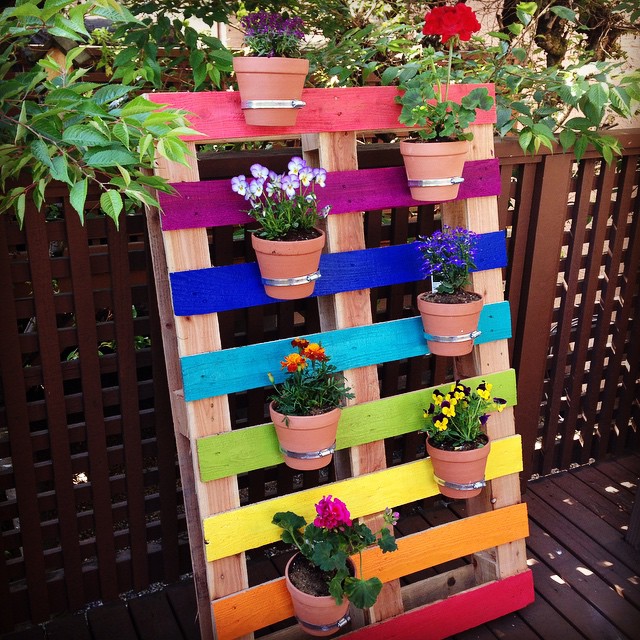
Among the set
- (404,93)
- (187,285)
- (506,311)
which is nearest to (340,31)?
(404,93)

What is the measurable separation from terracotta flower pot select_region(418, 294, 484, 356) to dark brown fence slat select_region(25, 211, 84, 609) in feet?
3.71

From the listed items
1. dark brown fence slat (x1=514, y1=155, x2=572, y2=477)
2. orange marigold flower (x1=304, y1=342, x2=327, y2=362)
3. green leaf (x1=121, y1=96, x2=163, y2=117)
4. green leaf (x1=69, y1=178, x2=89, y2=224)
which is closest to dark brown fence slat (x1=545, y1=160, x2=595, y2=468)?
dark brown fence slat (x1=514, y1=155, x2=572, y2=477)

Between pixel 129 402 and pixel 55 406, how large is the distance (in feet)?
0.77

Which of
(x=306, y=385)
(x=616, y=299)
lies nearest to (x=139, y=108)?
(x=306, y=385)

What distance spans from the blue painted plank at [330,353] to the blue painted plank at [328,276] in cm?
13

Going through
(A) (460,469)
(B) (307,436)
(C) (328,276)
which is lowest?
(A) (460,469)

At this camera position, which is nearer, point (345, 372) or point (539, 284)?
point (345, 372)

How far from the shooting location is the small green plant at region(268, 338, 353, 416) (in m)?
1.96

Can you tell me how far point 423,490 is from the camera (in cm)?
232

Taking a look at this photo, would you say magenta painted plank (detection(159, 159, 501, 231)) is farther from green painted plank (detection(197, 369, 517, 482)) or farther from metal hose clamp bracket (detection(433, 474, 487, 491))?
metal hose clamp bracket (detection(433, 474, 487, 491))

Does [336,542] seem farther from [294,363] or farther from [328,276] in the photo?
[328,276]

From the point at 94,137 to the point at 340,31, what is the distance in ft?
7.80

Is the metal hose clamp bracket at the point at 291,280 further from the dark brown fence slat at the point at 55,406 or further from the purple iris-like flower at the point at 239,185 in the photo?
the dark brown fence slat at the point at 55,406

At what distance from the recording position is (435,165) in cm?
204
